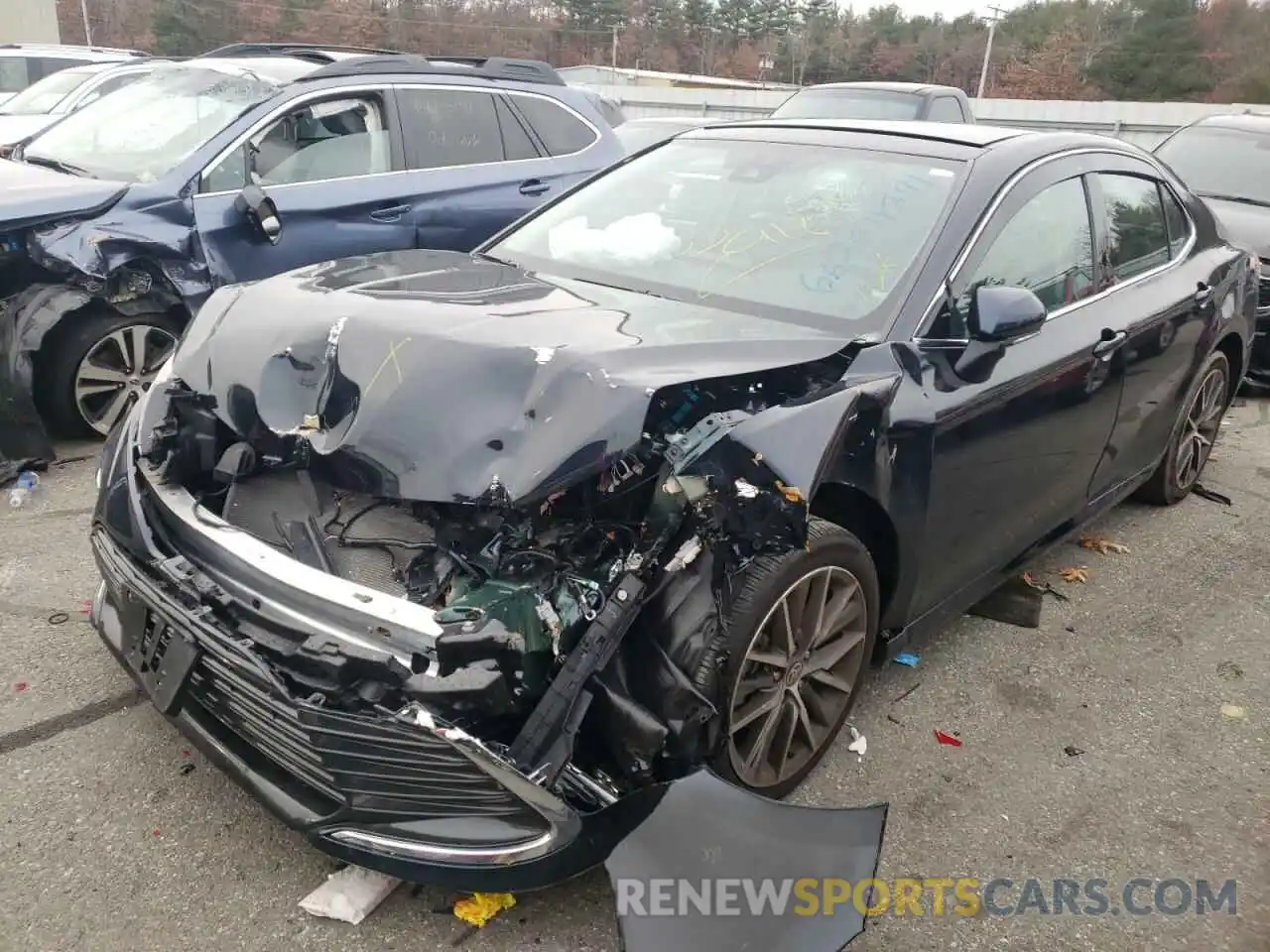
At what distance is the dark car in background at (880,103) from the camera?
385 inches

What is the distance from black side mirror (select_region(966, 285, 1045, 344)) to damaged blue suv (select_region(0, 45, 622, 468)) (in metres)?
3.63

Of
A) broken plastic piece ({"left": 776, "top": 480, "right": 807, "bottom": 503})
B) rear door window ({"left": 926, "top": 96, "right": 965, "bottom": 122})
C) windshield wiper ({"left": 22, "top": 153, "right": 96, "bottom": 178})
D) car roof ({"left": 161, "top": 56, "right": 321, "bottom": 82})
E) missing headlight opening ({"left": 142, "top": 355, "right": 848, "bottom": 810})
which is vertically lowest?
missing headlight opening ({"left": 142, "top": 355, "right": 848, "bottom": 810})

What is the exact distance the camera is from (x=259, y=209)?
16.0ft

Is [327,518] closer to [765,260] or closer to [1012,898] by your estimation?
[765,260]

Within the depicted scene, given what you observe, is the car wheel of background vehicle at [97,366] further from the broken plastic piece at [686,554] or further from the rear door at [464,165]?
the broken plastic piece at [686,554]

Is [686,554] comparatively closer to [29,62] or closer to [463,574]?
[463,574]

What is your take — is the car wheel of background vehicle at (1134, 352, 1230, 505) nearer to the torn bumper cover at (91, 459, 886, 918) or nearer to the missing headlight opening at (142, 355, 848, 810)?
the missing headlight opening at (142, 355, 848, 810)

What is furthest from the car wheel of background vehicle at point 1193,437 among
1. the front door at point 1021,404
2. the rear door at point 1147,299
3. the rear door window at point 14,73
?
the rear door window at point 14,73

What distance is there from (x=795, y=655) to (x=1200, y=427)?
3462 mm

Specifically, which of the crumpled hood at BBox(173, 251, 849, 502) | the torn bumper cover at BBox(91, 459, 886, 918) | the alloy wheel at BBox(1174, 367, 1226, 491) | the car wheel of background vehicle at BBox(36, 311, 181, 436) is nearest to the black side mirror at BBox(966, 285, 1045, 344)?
the crumpled hood at BBox(173, 251, 849, 502)

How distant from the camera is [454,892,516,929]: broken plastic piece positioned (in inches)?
88.0

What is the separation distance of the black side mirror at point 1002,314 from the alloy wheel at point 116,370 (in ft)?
12.7

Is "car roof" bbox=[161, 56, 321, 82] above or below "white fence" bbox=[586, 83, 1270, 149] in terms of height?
above

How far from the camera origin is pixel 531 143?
627 centimetres
